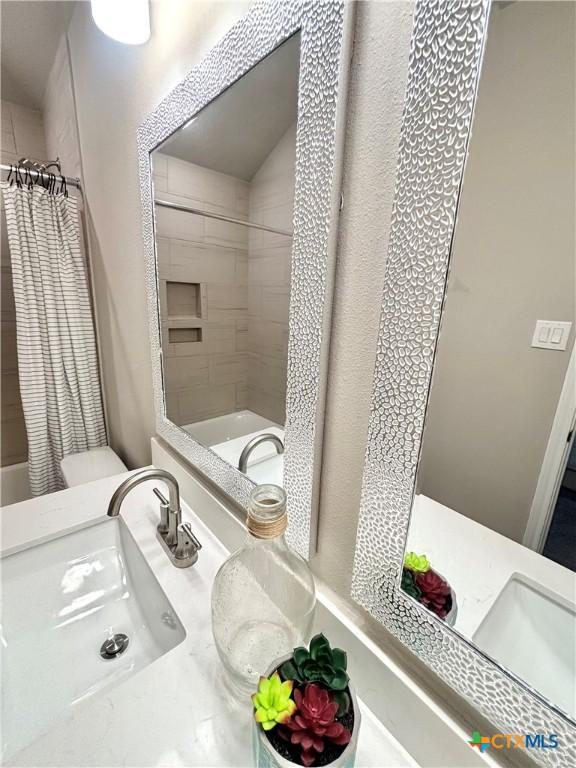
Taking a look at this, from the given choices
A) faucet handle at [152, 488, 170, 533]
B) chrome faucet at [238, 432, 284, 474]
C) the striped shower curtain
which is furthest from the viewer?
the striped shower curtain

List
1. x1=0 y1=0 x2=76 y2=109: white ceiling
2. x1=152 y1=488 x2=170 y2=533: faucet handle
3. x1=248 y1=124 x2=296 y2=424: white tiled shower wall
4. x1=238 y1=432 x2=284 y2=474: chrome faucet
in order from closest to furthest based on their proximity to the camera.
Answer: x1=248 y1=124 x2=296 y2=424: white tiled shower wall, x1=238 y1=432 x2=284 y2=474: chrome faucet, x1=152 y1=488 x2=170 y2=533: faucet handle, x1=0 y1=0 x2=76 y2=109: white ceiling

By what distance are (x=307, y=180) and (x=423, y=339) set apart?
0.27 m

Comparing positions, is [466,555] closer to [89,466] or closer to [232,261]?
[232,261]

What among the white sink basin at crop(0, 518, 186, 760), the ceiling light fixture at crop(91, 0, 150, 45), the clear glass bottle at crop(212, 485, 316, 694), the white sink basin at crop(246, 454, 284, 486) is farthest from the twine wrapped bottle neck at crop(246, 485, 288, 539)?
the ceiling light fixture at crop(91, 0, 150, 45)

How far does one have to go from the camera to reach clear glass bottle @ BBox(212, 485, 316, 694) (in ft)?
1.50

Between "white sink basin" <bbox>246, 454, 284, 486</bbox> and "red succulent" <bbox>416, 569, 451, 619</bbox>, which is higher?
"white sink basin" <bbox>246, 454, 284, 486</bbox>

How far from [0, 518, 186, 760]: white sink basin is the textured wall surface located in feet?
5.31

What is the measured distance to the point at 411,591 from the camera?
39 centimetres

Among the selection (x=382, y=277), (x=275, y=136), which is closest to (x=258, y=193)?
(x=275, y=136)

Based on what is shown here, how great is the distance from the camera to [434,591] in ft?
1.27

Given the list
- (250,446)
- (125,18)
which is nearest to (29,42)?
(125,18)

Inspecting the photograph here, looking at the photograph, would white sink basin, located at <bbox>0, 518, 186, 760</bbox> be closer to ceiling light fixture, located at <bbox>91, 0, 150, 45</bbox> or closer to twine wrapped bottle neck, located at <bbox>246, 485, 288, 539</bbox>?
twine wrapped bottle neck, located at <bbox>246, 485, 288, 539</bbox>

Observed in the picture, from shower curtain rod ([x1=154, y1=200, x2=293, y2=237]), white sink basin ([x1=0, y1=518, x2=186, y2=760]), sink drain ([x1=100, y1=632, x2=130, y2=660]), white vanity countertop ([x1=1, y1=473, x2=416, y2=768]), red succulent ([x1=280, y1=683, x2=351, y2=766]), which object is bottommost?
sink drain ([x1=100, y1=632, x2=130, y2=660])

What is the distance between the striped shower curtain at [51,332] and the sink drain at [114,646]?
3.64 ft
